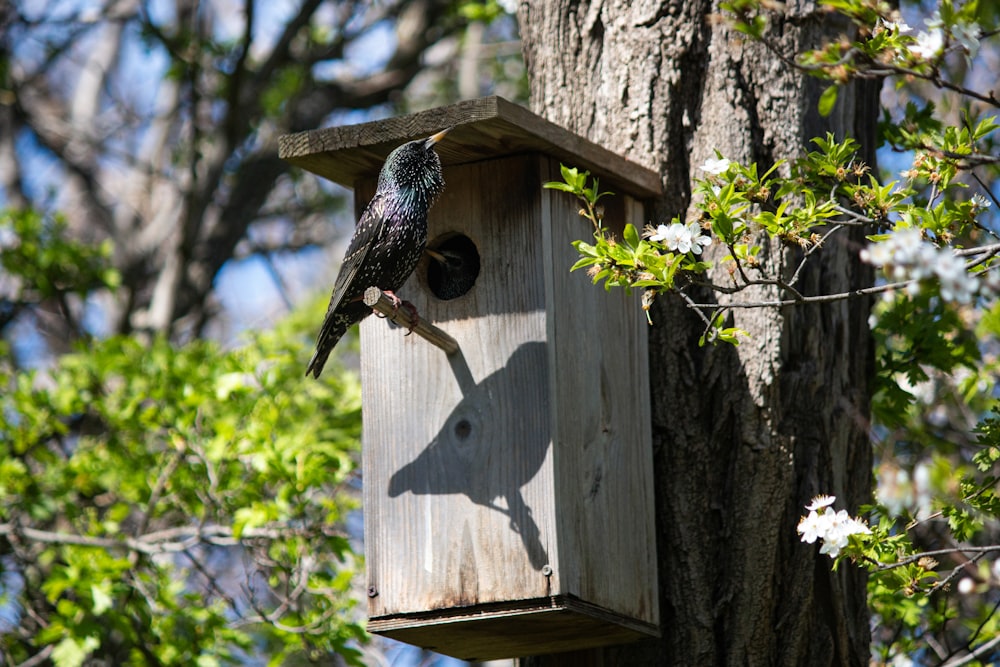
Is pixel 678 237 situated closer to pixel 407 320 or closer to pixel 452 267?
pixel 407 320

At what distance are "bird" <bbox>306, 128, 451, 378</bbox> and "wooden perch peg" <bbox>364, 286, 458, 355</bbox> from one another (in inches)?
4.4

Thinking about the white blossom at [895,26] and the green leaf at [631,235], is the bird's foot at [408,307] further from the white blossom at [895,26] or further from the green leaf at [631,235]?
the white blossom at [895,26]

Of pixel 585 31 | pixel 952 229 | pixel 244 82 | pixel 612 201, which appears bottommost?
pixel 952 229

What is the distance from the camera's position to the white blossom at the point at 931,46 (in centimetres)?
228

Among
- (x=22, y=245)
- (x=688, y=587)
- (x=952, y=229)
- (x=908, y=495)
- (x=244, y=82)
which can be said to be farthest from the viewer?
(x=244, y=82)

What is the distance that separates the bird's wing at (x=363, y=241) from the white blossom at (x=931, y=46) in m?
1.46

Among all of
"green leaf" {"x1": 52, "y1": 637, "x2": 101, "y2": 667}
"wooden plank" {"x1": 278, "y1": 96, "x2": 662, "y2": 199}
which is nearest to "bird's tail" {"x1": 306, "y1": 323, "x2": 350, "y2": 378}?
"wooden plank" {"x1": 278, "y1": 96, "x2": 662, "y2": 199}

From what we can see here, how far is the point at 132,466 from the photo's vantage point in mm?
5621

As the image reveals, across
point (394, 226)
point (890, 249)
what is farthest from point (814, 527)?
point (394, 226)

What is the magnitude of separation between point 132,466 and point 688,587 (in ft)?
9.83

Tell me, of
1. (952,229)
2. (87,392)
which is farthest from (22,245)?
(952,229)

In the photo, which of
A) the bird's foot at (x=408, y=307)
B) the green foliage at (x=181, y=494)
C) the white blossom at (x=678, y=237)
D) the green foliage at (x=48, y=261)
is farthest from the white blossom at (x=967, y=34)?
the green foliage at (x=48, y=261)

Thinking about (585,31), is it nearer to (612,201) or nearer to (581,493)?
(612,201)

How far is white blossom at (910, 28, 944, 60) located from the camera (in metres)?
2.28
